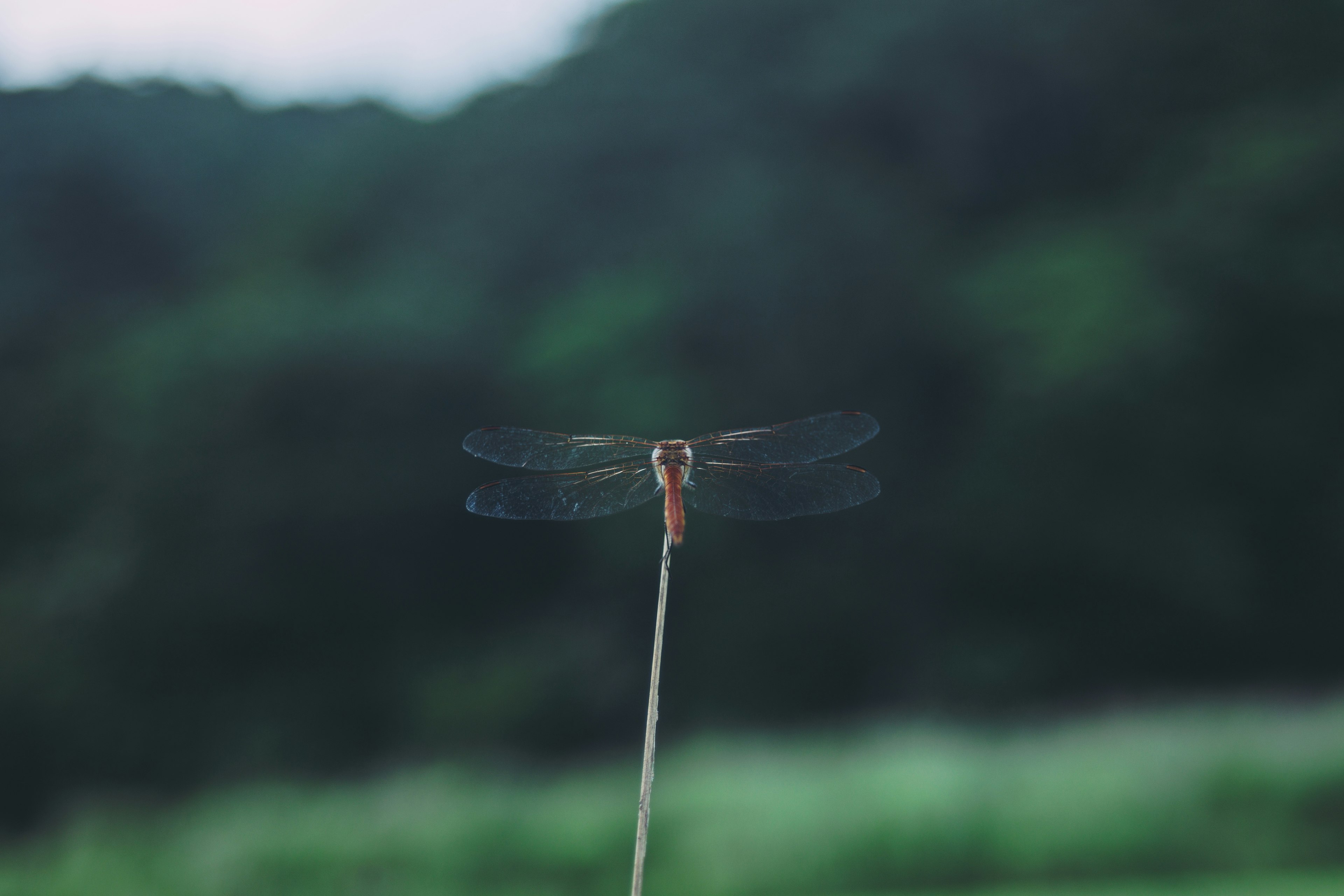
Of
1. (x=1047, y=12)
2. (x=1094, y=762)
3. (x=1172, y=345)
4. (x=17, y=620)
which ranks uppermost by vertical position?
(x=1047, y=12)

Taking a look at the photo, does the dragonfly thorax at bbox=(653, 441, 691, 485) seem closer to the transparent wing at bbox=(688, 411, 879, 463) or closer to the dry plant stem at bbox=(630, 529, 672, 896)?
the transparent wing at bbox=(688, 411, 879, 463)

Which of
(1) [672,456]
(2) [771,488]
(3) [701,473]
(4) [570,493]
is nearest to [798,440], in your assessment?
(2) [771,488]

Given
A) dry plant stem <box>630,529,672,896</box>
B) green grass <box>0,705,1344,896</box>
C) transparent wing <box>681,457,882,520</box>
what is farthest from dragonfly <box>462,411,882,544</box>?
green grass <box>0,705,1344,896</box>

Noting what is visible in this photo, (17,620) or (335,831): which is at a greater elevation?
(17,620)

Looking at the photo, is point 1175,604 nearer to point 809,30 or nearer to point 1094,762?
point 1094,762

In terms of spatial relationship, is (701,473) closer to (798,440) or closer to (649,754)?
(798,440)

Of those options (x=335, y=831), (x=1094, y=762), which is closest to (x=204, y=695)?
(x=335, y=831)

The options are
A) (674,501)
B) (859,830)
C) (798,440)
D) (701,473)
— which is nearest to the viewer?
(674,501)
